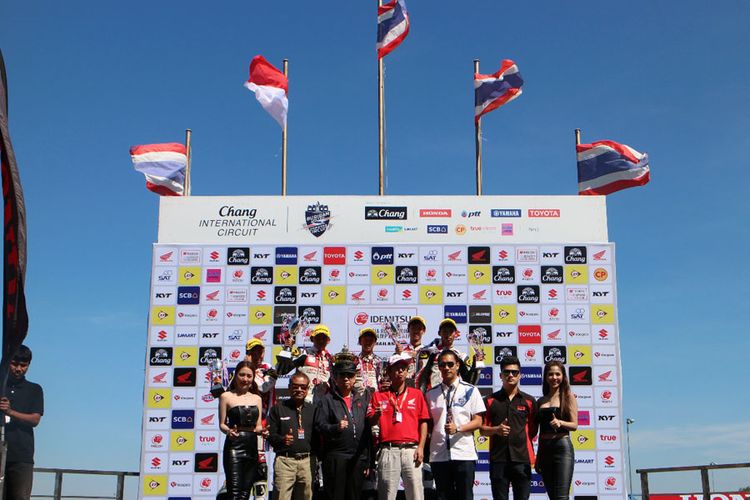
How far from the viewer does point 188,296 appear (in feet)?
31.3

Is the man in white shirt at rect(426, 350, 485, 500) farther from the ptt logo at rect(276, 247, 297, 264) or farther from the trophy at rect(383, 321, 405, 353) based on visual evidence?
the ptt logo at rect(276, 247, 297, 264)

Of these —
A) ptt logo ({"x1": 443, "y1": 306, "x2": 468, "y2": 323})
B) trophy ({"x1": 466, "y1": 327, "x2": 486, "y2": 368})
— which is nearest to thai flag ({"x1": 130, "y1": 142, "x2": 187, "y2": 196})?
ptt logo ({"x1": 443, "y1": 306, "x2": 468, "y2": 323})

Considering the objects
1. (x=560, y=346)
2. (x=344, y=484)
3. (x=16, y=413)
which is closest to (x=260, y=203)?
(x=560, y=346)

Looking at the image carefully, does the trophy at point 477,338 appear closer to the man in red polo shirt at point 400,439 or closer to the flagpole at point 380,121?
the man in red polo shirt at point 400,439

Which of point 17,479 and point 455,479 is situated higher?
point 17,479

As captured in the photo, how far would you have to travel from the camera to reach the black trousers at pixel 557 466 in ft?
18.6

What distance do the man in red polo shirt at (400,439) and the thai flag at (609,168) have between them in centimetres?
622

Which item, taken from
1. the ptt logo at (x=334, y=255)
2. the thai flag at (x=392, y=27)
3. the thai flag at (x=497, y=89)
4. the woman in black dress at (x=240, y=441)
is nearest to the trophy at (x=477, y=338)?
the ptt logo at (x=334, y=255)

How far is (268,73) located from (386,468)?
7.49 meters

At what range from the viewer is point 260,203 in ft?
32.4

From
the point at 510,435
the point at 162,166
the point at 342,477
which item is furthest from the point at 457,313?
the point at 162,166

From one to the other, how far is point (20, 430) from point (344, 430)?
8.85 ft

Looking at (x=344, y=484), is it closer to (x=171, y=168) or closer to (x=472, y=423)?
(x=472, y=423)

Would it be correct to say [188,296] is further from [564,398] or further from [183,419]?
[564,398]
